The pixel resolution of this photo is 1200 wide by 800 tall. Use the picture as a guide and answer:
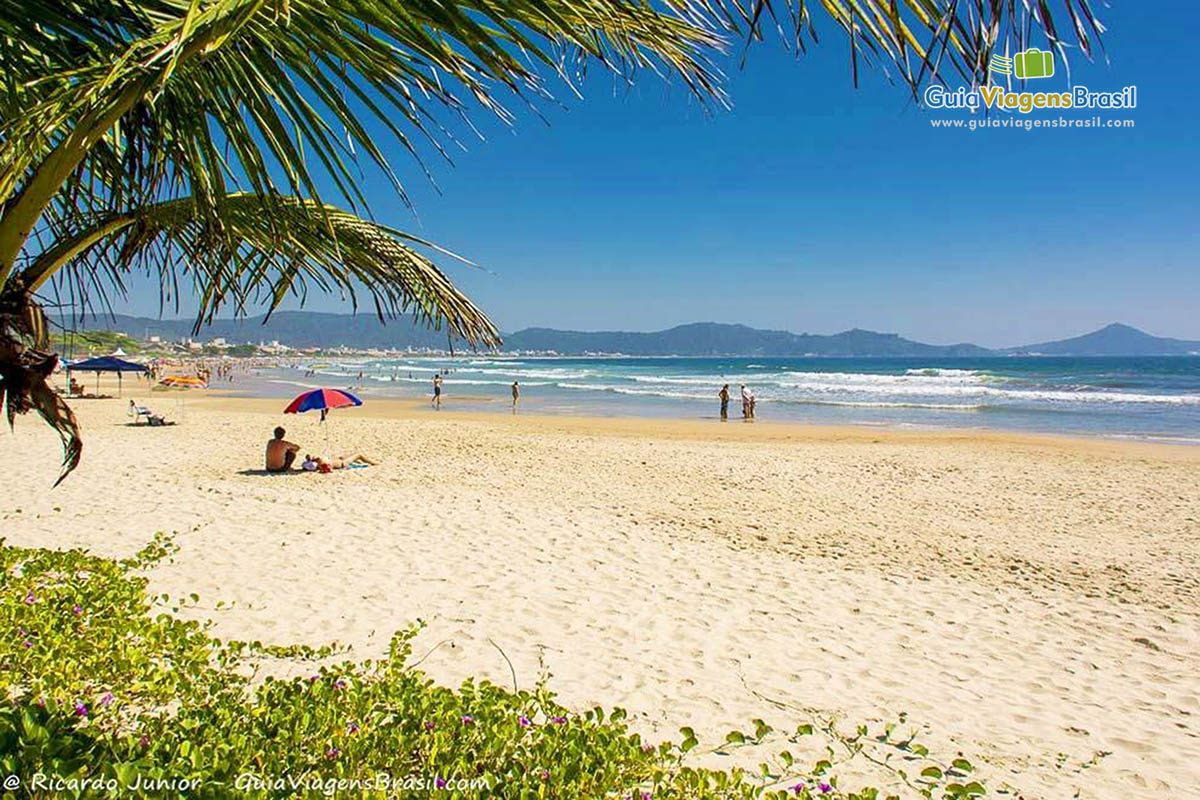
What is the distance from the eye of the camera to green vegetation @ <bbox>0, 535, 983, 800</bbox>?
248cm

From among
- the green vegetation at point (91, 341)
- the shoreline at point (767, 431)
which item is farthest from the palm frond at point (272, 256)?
the shoreline at point (767, 431)

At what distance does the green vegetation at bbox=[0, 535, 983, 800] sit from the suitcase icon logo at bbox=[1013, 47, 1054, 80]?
236 cm

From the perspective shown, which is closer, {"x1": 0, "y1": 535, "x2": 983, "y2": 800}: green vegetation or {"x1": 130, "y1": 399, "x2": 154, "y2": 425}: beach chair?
{"x1": 0, "y1": 535, "x2": 983, "y2": 800}: green vegetation

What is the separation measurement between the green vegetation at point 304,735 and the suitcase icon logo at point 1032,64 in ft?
7.74

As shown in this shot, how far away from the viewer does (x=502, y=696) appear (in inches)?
139

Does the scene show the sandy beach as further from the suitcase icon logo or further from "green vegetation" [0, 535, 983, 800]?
the suitcase icon logo

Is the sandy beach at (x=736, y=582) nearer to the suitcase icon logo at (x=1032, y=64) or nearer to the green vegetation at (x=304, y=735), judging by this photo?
the green vegetation at (x=304, y=735)

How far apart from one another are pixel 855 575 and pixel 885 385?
44.2m


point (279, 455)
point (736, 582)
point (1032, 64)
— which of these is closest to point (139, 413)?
point (279, 455)

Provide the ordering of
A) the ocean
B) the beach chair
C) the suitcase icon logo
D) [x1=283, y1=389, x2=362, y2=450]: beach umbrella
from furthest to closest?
the ocean < the beach chair < [x1=283, y1=389, x2=362, y2=450]: beach umbrella < the suitcase icon logo

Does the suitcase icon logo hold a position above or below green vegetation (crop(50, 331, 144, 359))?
above

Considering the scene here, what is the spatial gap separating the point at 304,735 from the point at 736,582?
402cm

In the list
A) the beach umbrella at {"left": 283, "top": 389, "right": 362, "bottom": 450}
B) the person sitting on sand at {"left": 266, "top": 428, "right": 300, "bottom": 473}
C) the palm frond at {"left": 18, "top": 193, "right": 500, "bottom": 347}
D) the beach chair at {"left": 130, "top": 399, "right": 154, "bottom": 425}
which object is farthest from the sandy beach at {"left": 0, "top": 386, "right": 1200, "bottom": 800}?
the beach chair at {"left": 130, "top": 399, "right": 154, "bottom": 425}

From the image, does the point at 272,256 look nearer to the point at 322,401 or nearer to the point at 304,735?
the point at 304,735
